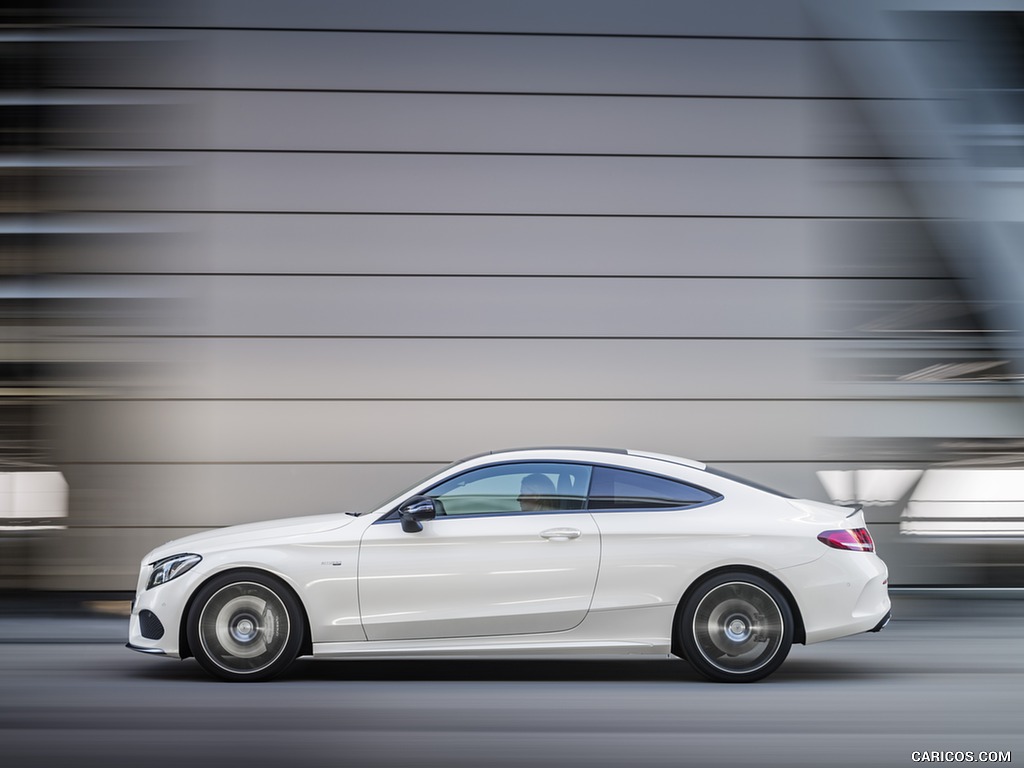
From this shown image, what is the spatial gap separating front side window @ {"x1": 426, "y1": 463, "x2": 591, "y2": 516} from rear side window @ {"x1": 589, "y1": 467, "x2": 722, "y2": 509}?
0.09m

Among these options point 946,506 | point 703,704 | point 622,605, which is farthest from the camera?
point 946,506

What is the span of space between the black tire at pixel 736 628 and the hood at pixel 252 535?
2223 millimetres

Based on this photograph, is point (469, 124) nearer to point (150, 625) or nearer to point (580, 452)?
point (580, 452)

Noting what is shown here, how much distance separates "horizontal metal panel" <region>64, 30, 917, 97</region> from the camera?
35.6 ft

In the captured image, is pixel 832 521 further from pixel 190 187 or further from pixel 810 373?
pixel 190 187

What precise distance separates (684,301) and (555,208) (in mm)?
1604

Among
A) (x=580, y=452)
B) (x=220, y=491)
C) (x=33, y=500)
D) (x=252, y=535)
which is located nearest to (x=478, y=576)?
(x=580, y=452)

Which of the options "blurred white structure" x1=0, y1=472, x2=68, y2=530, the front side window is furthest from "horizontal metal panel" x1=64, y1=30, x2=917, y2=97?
the front side window

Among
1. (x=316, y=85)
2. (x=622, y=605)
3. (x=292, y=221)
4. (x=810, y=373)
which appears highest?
(x=316, y=85)

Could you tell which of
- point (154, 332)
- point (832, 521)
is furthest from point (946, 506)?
point (154, 332)

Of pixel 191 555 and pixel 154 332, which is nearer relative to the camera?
pixel 191 555

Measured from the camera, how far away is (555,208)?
11039 millimetres

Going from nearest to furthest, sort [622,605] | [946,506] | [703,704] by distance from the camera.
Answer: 1. [703,704]
2. [622,605]
3. [946,506]

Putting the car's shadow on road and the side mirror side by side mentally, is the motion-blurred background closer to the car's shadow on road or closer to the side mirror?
the car's shadow on road
